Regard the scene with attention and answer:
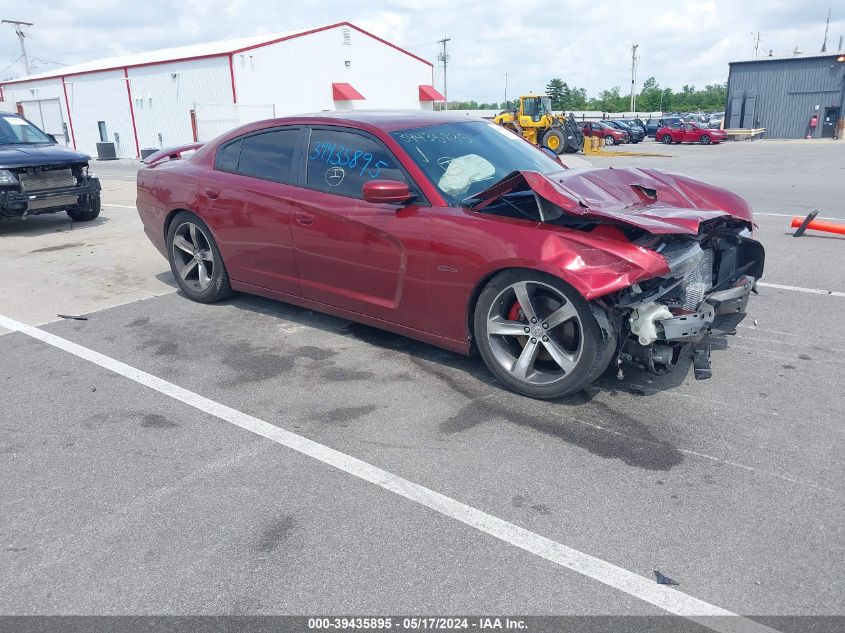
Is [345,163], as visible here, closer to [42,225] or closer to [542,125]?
[42,225]

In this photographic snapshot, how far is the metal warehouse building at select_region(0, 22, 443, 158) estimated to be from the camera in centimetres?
2975

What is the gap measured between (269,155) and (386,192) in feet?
5.16

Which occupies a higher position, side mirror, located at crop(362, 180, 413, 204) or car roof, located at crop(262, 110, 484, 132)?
car roof, located at crop(262, 110, 484, 132)

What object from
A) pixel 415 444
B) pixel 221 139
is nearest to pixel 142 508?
pixel 415 444

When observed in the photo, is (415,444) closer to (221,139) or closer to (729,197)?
(729,197)

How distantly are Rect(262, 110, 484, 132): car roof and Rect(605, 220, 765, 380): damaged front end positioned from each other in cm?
190

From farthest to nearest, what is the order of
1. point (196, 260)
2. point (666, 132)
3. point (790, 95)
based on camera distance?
point (790, 95)
point (666, 132)
point (196, 260)

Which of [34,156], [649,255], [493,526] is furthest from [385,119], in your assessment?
[34,156]

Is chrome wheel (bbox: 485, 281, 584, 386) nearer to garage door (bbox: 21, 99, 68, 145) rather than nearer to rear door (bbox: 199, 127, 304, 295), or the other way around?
rear door (bbox: 199, 127, 304, 295)

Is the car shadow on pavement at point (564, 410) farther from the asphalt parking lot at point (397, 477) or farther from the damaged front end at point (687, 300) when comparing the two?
the damaged front end at point (687, 300)

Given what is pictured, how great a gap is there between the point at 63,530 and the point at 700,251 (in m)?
3.55

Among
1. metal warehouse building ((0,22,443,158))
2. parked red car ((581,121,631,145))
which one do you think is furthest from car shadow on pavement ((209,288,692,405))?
parked red car ((581,121,631,145))

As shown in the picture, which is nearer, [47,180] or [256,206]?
[256,206]

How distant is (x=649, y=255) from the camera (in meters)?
3.50
